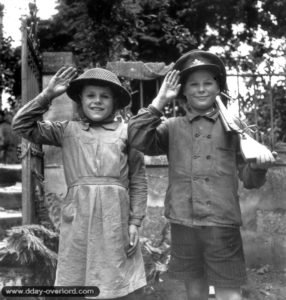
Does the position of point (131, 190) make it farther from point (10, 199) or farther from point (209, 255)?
point (10, 199)

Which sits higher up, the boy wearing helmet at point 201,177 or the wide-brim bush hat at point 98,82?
the wide-brim bush hat at point 98,82

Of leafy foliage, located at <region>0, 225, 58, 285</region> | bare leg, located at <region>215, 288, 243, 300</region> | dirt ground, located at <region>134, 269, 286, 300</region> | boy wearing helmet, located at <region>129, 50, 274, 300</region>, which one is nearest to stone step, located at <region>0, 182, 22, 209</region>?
leafy foliage, located at <region>0, 225, 58, 285</region>

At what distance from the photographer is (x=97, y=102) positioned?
264 centimetres

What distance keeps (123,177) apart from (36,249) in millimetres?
929

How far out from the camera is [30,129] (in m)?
2.55

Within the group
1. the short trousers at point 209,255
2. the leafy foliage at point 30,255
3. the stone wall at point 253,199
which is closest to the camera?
the short trousers at point 209,255

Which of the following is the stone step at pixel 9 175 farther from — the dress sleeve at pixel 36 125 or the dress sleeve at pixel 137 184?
the dress sleeve at pixel 137 184

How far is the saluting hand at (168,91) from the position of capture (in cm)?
250

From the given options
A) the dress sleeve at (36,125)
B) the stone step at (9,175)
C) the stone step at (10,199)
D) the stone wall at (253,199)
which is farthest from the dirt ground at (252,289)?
the stone step at (9,175)

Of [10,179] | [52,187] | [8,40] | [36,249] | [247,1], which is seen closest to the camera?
[36,249]

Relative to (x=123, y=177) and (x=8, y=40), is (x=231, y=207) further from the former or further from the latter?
(x=8, y=40)

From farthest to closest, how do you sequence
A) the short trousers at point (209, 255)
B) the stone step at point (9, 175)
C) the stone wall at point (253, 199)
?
the stone step at point (9, 175) → the stone wall at point (253, 199) → the short trousers at point (209, 255)

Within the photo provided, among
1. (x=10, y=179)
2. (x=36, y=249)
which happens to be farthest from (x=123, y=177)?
(x=10, y=179)

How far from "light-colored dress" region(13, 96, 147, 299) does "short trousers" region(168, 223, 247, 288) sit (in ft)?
0.83
